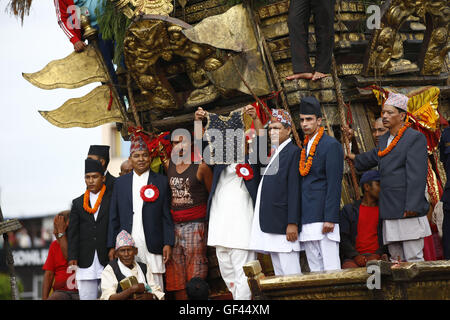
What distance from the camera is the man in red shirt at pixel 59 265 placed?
768cm

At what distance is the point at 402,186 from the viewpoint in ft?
21.3

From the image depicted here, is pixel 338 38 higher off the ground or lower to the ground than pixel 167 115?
higher

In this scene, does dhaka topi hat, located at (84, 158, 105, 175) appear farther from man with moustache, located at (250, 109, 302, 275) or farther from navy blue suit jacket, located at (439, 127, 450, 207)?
navy blue suit jacket, located at (439, 127, 450, 207)

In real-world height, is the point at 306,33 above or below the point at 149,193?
above

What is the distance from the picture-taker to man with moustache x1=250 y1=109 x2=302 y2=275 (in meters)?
6.48

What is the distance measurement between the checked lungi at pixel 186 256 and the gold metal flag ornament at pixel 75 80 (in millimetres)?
3047

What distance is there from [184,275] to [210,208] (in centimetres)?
83

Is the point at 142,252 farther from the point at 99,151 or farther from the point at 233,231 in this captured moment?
the point at 99,151

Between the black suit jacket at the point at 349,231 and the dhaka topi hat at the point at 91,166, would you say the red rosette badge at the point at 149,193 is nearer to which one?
the dhaka topi hat at the point at 91,166

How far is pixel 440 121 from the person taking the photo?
27.5 feet

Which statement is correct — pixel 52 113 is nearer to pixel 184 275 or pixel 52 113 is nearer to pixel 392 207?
pixel 184 275

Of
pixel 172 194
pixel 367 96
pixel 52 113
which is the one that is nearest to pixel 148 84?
pixel 52 113

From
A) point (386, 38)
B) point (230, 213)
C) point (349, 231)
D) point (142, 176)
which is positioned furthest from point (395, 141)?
point (142, 176)

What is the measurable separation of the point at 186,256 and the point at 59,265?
61.6 inches
